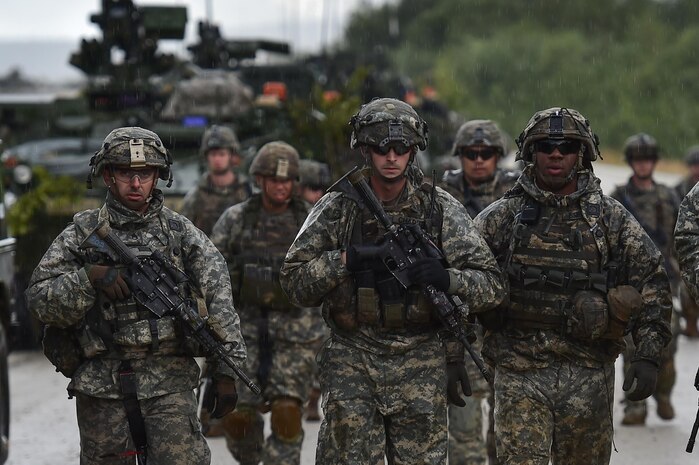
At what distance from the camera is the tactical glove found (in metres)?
5.88

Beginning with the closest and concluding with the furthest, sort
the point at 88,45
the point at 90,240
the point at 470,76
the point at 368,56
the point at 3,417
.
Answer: the point at 90,240, the point at 3,417, the point at 88,45, the point at 368,56, the point at 470,76

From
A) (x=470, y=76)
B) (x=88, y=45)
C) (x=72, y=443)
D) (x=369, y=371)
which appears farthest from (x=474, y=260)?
(x=470, y=76)

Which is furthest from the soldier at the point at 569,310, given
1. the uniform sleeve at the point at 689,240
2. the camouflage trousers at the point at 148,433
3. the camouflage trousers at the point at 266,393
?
the camouflage trousers at the point at 266,393

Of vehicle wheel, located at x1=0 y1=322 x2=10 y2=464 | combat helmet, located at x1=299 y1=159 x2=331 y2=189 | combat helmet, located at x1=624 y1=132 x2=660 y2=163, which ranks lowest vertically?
vehicle wheel, located at x1=0 y1=322 x2=10 y2=464

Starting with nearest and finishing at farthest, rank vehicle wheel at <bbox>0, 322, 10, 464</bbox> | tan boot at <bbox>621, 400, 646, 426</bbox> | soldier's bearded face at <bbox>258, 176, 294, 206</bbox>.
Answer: soldier's bearded face at <bbox>258, 176, 294, 206</bbox>, vehicle wheel at <bbox>0, 322, 10, 464</bbox>, tan boot at <bbox>621, 400, 646, 426</bbox>

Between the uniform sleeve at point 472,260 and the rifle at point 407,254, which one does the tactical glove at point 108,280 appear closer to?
the rifle at point 407,254

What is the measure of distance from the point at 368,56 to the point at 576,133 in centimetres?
2285

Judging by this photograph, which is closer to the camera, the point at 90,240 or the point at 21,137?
the point at 90,240

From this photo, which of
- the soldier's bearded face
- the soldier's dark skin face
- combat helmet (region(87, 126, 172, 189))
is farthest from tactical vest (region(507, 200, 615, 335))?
the soldier's bearded face

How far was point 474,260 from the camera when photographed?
6121 millimetres

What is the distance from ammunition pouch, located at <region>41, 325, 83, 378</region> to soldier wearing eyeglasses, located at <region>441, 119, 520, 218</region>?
327cm

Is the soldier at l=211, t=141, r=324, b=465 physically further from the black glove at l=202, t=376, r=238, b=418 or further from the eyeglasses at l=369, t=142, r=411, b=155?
the eyeglasses at l=369, t=142, r=411, b=155

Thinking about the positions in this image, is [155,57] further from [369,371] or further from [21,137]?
[369,371]

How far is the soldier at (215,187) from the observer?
10.3 meters
